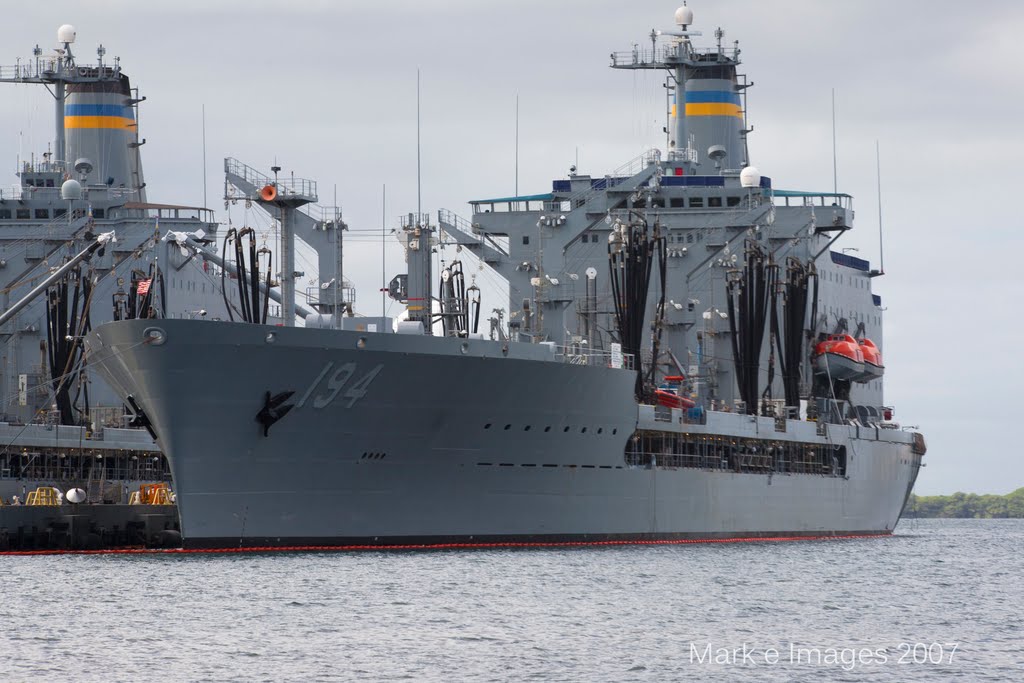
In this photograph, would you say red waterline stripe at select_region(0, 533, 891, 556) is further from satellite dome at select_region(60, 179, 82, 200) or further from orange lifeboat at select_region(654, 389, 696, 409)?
satellite dome at select_region(60, 179, 82, 200)

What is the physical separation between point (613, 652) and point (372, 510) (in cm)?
1359

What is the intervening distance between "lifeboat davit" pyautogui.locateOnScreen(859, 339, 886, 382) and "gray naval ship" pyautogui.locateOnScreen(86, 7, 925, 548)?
184 millimetres

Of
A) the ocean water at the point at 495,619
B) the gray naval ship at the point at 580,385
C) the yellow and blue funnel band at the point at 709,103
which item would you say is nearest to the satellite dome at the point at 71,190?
the gray naval ship at the point at 580,385

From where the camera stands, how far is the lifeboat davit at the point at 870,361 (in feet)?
212

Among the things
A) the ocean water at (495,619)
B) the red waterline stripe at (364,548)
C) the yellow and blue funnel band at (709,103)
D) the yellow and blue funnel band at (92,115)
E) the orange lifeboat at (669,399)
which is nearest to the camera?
the ocean water at (495,619)

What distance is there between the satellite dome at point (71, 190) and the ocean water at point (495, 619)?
29.2 meters

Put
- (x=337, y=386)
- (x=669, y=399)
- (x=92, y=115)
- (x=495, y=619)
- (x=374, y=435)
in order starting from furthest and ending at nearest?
(x=92, y=115)
(x=669, y=399)
(x=374, y=435)
(x=337, y=386)
(x=495, y=619)

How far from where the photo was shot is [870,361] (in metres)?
65.2

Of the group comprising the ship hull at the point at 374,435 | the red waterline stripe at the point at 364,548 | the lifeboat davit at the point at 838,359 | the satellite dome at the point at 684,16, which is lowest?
the red waterline stripe at the point at 364,548

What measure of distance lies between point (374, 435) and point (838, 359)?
1098 inches

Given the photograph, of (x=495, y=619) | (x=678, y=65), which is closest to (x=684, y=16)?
(x=678, y=65)

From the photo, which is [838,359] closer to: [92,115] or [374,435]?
[374,435]

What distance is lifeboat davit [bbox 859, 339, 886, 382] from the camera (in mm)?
→ 64750

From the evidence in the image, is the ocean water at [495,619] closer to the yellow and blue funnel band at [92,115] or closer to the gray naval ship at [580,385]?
the gray naval ship at [580,385]
